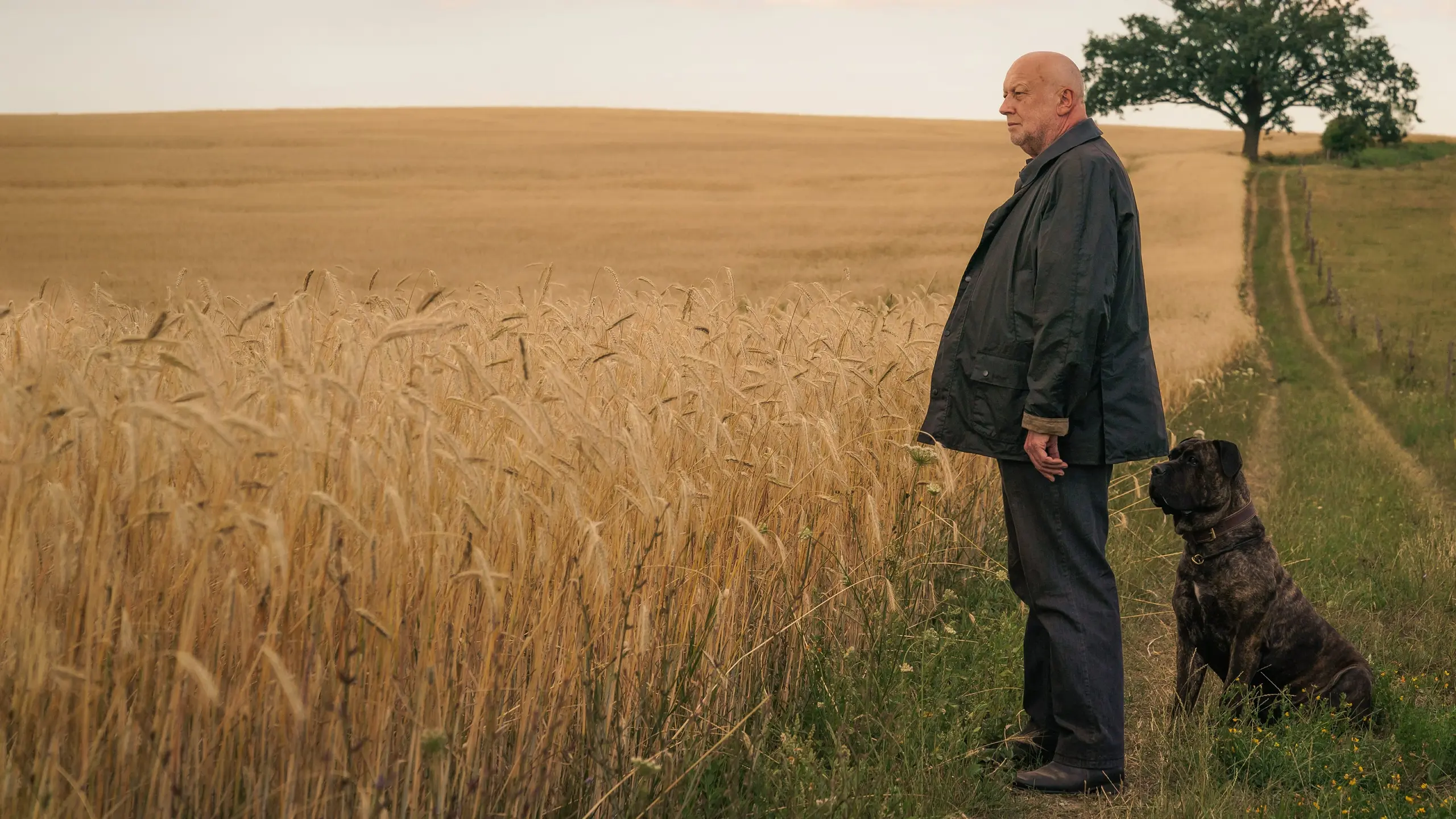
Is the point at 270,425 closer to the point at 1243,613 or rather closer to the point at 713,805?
the point at 713,805

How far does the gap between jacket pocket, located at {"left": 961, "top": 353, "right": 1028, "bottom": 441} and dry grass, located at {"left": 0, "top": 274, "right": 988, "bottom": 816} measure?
264mm

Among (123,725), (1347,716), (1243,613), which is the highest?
(123,725)

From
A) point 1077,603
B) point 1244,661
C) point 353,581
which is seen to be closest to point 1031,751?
point 1077,603

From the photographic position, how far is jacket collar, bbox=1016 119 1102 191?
11.7 ft

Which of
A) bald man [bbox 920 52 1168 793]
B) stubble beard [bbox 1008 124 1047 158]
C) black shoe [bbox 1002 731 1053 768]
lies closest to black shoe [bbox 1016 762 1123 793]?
bald man [bbox 920 52 1168 793]

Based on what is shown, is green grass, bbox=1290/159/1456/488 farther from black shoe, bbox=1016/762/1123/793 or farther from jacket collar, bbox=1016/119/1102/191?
jacket collar, bbox=1016/119/1102/191

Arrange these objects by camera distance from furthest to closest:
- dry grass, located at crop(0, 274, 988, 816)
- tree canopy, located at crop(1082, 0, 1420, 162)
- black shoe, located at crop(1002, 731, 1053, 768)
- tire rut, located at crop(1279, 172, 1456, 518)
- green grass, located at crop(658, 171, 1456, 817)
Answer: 1. tree canopy, located at crop(1082, 0, 1420, 162)
2. tire rut, located at crop(1279, 172, 1456, 518)
3. black shoe, located at crop(1002, 731, 1053, 768)
4. green grass, located at crop(658, 171, 1456, 817)
5. dry grass, located at crop(0, 274, 988, 816)

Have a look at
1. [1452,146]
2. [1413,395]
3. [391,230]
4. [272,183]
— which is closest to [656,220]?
[391,230]

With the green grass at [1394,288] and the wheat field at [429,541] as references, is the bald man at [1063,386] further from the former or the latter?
the green grass at [1394,288]

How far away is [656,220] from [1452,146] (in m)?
45.8

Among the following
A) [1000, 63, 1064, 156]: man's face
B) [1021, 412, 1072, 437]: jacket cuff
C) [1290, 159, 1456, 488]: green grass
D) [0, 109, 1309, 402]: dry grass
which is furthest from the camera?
[0, 109, 1309, 402]: dry grass

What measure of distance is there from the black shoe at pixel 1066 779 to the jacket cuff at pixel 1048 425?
1.09 meters

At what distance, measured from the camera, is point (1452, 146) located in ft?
184

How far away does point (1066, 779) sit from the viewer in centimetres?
353
